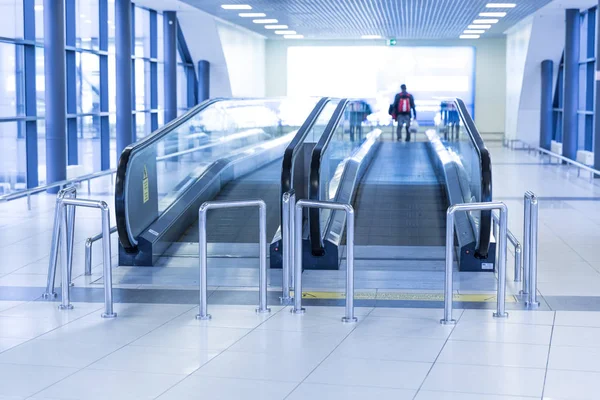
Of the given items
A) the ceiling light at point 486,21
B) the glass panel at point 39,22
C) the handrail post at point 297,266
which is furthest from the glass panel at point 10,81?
the ceiling light at point 486,21

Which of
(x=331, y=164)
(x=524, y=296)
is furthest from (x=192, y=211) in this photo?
(x=524, y=296)

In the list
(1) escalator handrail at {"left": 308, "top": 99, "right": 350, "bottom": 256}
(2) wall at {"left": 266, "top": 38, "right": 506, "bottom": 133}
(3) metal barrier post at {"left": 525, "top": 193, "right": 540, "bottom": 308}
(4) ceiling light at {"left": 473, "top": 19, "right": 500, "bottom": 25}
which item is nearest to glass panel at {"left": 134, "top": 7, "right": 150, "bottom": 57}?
(4) ceiling light at {"left": 473, "top": 19, "right": 500, "bottom": 25}

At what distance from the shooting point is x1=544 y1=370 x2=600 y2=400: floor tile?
4785mm

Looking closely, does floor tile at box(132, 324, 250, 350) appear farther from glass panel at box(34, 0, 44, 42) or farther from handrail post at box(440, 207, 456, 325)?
glass panel at box(34, 0, 44, 42)

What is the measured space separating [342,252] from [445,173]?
3087 millimetres

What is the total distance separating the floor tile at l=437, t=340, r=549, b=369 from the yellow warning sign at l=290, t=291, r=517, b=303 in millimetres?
1385

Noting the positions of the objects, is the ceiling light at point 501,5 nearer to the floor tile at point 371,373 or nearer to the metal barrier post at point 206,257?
the metal barrier post at point 206,257

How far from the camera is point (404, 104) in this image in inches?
862

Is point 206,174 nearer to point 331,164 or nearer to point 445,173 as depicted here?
point 331,164

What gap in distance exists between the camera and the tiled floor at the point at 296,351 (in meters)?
4.92

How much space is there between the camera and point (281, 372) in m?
5.25

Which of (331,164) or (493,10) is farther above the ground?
(493,10)

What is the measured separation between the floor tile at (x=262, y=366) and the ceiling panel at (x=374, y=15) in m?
15.3

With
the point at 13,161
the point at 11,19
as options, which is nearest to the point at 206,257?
the point at 11,19
